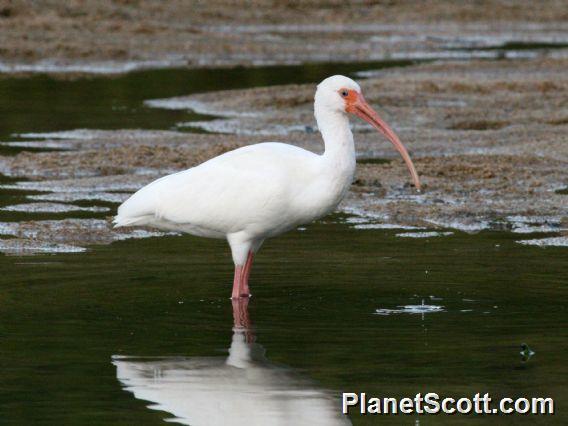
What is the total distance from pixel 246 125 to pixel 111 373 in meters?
11.9

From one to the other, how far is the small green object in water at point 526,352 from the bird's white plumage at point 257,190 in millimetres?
1889

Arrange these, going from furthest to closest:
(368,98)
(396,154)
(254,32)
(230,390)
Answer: (254,32) → (368,98) → (396,154) → (230,390)

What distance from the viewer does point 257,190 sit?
9.30m

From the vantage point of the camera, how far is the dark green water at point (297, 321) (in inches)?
275

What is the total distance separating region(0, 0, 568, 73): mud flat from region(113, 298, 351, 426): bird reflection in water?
19213 millimetres

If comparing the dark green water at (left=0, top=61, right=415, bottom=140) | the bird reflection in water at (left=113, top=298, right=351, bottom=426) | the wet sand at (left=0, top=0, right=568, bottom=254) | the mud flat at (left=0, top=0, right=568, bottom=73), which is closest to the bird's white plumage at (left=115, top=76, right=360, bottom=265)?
the bird reflection in water at (left=113, top=298, right=351, bottom=426)

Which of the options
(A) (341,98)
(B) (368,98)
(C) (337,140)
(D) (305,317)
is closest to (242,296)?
(D) (305,317)

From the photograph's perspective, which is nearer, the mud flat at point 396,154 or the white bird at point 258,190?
the white bird at point 258,190

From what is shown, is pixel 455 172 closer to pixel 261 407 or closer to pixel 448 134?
pixel 448 134

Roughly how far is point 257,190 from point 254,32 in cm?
2592

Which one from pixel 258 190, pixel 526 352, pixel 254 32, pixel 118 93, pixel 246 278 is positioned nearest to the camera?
pixel 526 352

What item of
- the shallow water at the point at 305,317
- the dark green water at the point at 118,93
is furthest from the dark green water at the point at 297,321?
the dark green water at the point at 118,93

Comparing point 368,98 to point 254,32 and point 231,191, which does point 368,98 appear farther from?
point 254,32

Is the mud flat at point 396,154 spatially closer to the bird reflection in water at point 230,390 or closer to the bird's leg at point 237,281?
the bird's leg at point 237,281
